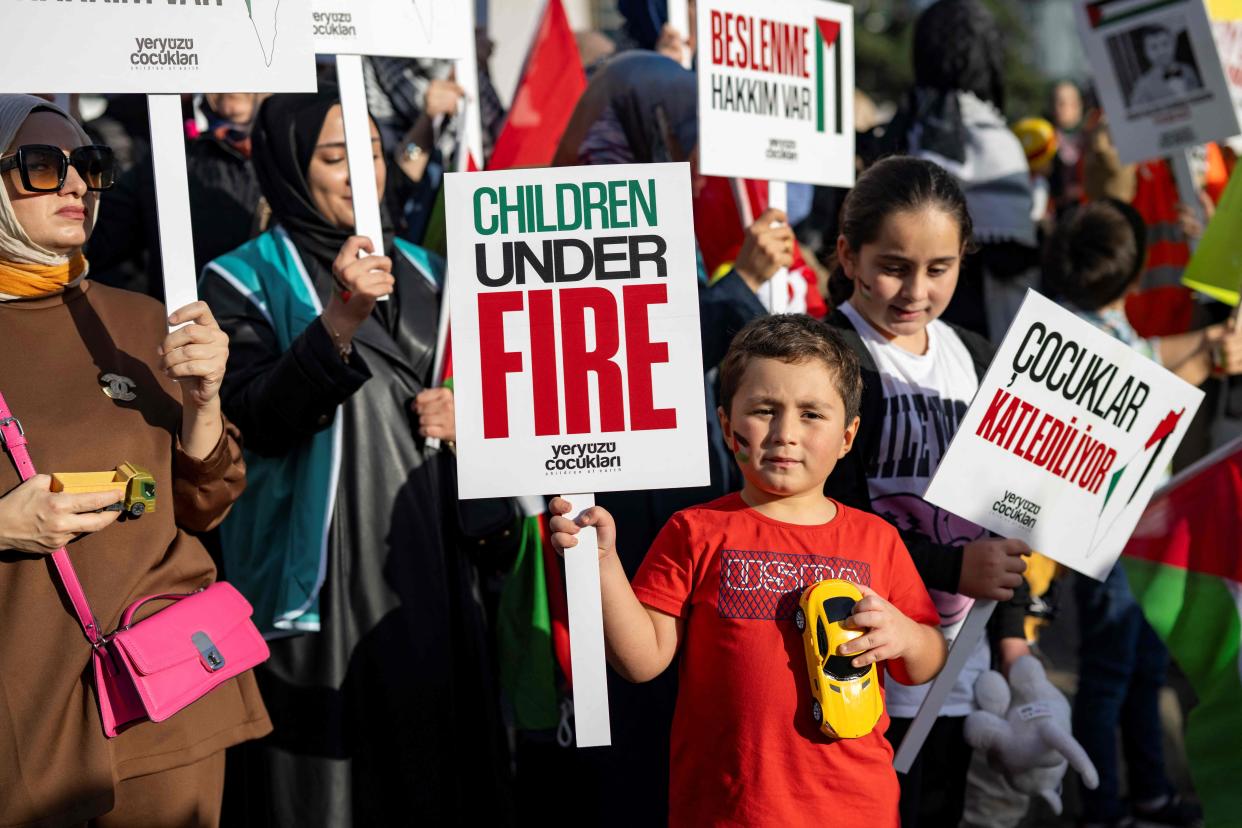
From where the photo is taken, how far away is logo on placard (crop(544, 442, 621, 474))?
9.51ft

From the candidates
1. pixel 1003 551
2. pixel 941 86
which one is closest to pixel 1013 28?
pixel 941 86

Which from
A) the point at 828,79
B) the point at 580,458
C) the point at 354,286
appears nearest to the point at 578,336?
the point at 580,458

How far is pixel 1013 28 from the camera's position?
47.2 metres

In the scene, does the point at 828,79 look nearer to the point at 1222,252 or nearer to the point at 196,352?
the point at 1222,252

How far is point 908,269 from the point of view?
345 cm

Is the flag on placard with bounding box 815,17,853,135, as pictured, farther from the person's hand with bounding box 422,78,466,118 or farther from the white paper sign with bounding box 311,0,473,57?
the person's hand with bounding box 422,78,466,118

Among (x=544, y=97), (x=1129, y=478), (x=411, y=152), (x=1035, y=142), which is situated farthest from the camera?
(x=1035, y=142)

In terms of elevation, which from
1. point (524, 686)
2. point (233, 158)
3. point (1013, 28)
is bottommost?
point (524, 686)

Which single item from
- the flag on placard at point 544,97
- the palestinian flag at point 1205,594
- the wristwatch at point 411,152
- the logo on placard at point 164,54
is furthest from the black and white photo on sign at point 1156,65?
the logo on placard at point 164,54

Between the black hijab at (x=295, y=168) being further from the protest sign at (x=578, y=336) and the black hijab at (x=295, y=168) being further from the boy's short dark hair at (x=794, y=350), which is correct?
the boy's short dark hair at (x=794, y=350)

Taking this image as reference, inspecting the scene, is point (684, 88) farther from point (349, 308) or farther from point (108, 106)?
point (108, 106)

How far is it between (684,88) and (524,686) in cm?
190

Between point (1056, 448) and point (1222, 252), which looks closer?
point (1056, 448)

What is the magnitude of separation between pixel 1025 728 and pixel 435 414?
168cm
